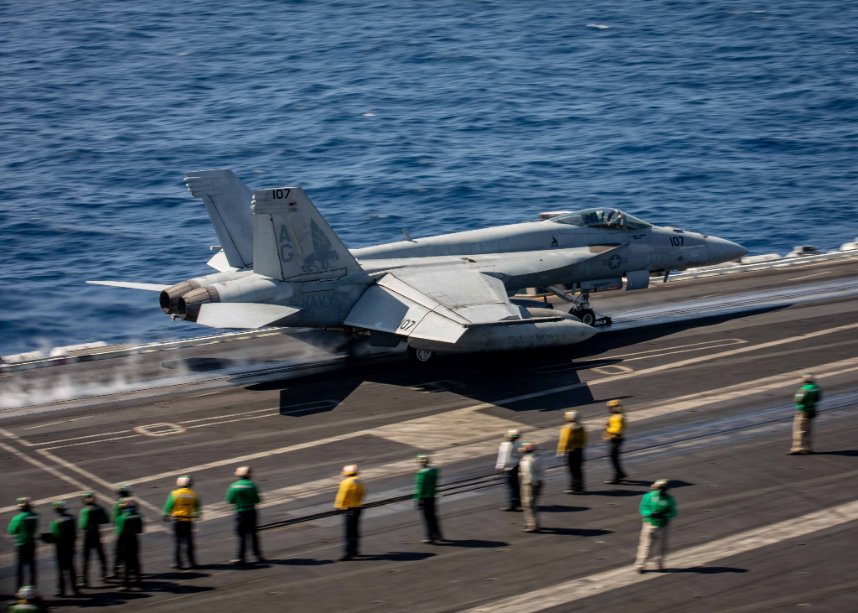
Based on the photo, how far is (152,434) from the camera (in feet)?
89.8

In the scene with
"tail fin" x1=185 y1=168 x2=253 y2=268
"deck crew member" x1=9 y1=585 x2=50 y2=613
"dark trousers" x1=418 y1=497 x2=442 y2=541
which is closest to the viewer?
"deck crew member" x1=9 y1=585 x2=50 y2=613

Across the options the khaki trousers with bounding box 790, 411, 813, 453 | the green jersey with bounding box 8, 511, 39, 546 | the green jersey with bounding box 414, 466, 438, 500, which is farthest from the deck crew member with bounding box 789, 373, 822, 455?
the green jersey with bounding box 8, 511, 39, 546

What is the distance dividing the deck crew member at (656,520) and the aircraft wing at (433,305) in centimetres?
1125

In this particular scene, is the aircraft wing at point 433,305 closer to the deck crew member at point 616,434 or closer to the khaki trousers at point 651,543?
the deck crew member at point 616,434

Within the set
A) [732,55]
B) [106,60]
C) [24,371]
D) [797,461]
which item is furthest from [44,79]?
[797,461]

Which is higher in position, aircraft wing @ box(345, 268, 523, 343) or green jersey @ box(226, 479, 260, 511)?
aircraft wing @ box(345, 268, 523, 343)

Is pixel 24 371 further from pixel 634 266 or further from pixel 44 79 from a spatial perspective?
pixel 44 79

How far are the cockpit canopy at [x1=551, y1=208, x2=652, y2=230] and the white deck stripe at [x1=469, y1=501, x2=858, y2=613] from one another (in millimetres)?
16536

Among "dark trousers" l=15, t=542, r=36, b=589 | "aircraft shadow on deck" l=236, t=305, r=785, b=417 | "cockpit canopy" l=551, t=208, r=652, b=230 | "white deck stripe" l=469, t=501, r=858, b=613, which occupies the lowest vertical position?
"white deck stripe" l=469, t=501, r=858, b=613

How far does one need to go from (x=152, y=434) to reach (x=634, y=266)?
56.0 ft

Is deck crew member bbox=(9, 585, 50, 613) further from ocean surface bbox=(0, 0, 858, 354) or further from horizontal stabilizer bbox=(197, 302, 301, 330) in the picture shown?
ocean surface bbox=(0, 0, 858, 354)

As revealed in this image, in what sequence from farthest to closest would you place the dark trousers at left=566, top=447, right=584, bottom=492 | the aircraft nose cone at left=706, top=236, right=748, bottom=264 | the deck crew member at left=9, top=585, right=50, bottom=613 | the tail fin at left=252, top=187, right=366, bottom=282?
the aircraft nose cone at left=706, top=236, right=748, bottom=264 < the tail fin at left=252, top=187, right=366, bottom=282 < the dark trousers at left=566, top=447, right=584, bottom=492 < the deck crew member at left=9, top=585, right=50, bottom=613

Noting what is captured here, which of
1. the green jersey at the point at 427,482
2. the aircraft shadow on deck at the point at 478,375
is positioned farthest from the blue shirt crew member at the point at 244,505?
the aircraft shadow on deck at the point at 478,375

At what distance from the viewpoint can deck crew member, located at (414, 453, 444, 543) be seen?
64.4ft
